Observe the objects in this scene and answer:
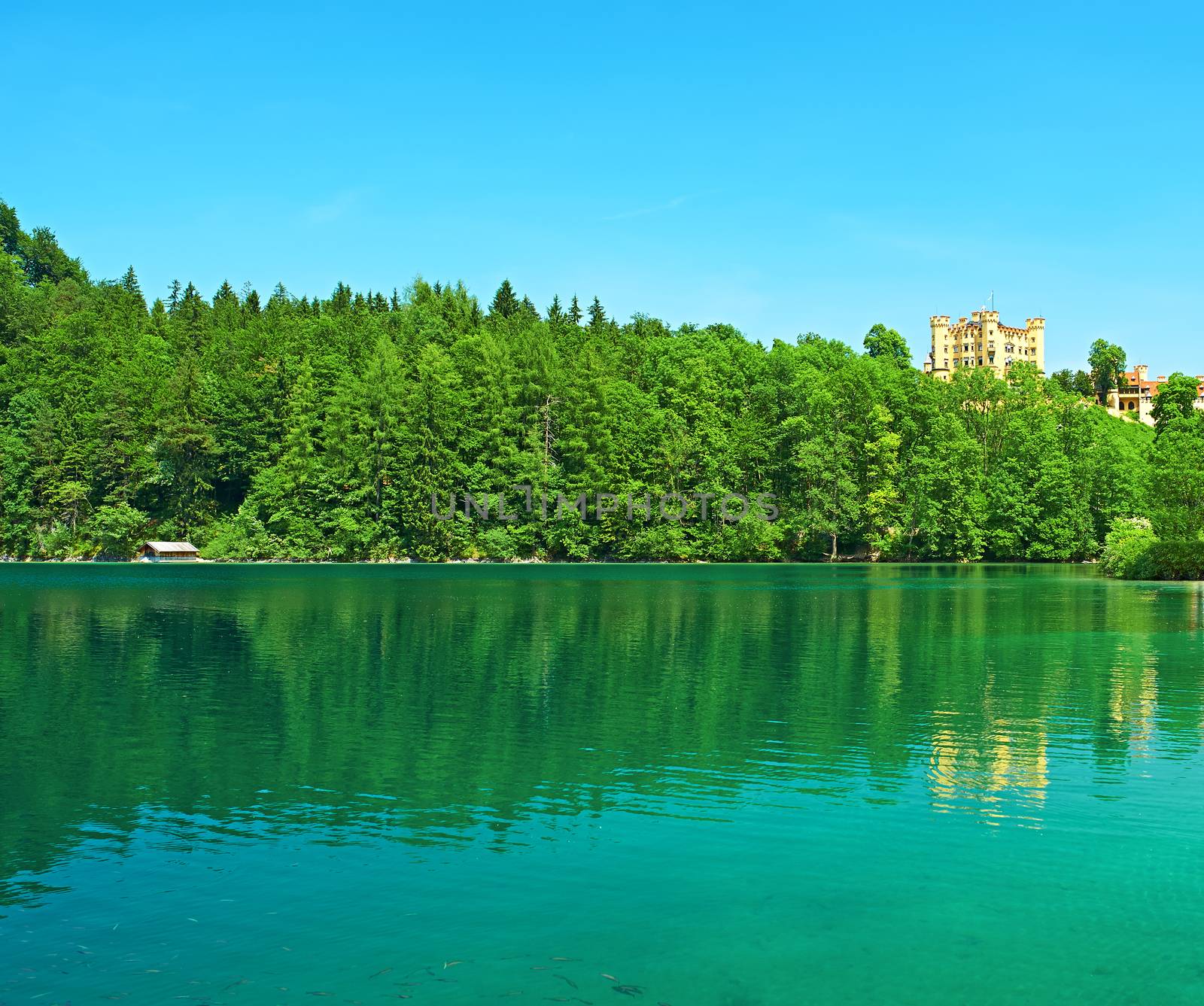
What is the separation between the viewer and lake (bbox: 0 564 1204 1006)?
9.12m

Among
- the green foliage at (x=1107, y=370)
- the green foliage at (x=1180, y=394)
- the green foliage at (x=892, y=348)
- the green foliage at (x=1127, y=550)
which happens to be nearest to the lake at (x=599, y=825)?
the green foliage at (x=1127, y=550)

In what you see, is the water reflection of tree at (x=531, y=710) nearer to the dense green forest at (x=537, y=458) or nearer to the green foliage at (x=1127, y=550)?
the green foliage at (x=1127, y=550)

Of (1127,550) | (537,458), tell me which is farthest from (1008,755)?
(537,458)

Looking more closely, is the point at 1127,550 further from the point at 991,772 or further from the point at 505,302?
the point at 505,302

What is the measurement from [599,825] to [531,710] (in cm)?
762

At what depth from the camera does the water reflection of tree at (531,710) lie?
1447 centimetres

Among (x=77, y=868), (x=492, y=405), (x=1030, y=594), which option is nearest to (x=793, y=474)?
(x=492, y=405)

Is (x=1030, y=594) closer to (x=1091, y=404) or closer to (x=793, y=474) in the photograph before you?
(x=793, y=474)

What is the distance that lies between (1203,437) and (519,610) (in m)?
57.7

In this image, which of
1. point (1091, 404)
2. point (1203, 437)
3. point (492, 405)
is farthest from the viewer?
point (1091, 404)

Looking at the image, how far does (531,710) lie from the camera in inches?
816

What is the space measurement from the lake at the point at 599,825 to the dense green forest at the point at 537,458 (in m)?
70.2

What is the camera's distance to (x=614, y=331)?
5497 inches

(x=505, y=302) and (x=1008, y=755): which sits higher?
(x=505, y=302)
